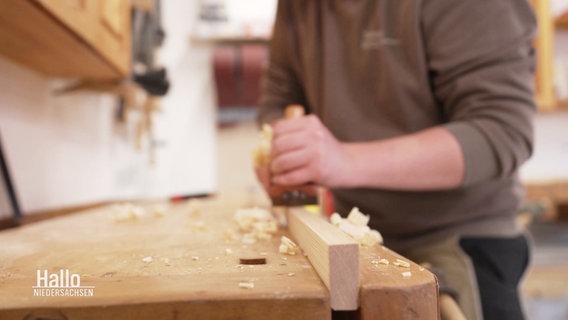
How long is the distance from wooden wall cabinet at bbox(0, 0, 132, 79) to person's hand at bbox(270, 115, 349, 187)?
44 cm

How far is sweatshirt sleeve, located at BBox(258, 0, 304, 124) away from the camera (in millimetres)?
935

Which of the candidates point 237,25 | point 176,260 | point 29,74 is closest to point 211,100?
point 237,25

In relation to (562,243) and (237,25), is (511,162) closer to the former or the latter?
(562,243)

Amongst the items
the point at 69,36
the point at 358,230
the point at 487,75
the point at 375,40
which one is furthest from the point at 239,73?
the point at 358,230

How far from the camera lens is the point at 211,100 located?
7.38 feet

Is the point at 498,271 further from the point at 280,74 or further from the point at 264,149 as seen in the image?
the point at 280,74

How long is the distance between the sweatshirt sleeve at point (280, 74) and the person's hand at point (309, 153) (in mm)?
394

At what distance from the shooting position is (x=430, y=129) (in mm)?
611

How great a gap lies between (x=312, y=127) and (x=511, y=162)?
29cm

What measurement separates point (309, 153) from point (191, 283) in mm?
265

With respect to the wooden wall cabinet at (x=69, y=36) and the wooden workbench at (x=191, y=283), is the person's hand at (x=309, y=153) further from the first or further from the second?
the wooden wall cabinet at (x=69, y=36)

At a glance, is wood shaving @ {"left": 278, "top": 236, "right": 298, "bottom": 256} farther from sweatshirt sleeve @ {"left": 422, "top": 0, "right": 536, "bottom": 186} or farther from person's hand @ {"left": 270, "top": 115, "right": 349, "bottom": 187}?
sweatshirt sleeve @ {"left": 422, "top": 0, "right": 536, "bottom": 186}

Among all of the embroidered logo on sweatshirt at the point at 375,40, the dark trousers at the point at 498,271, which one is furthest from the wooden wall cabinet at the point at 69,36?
the dark trousers at the point at 498,271

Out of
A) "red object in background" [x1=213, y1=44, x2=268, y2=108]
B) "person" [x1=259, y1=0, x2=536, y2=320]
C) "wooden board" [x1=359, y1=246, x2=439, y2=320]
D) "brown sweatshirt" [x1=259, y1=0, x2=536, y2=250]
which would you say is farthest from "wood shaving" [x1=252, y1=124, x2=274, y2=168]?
"red object in background" [x1=213, y1=44, x2=268, y2=108]
